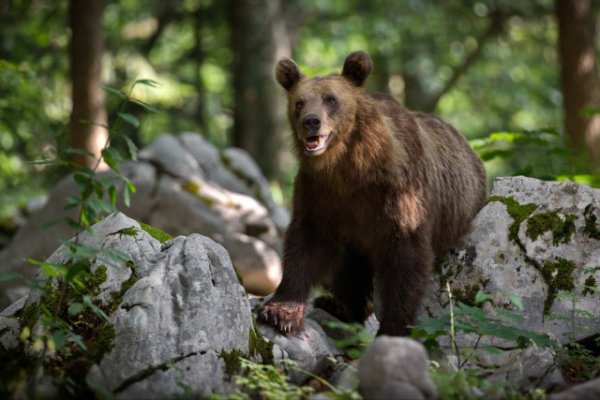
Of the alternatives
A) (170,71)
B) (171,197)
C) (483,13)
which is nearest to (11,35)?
(170,71)

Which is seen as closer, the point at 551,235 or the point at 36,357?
the point at 36,357

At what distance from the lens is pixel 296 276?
587cm

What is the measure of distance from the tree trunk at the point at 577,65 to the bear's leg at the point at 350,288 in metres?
6.93

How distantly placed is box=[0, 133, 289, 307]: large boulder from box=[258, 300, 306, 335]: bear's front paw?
473 cm

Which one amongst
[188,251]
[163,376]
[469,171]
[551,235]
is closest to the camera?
→ [163,376]

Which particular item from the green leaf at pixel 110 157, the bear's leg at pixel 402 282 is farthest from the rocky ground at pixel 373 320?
the green leaf at pixel 110 157

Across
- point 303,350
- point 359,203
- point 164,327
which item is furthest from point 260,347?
point 359,203

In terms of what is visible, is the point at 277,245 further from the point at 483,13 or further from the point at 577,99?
the point at 483,13

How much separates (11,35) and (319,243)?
10.8 meters

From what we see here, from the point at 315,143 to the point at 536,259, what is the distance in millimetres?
2101

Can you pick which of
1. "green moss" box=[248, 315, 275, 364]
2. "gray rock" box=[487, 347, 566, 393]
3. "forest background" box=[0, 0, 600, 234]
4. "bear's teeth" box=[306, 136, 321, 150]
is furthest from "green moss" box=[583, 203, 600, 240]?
"forest background" box=[0, 0, 600, 234]

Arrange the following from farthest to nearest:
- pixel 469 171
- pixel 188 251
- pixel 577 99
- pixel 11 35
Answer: pixel 11 35, pixel 577 99, pixel 469 171, pixel 188 251

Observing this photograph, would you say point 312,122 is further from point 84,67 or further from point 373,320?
point 84,67

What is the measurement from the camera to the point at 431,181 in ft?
20.3
